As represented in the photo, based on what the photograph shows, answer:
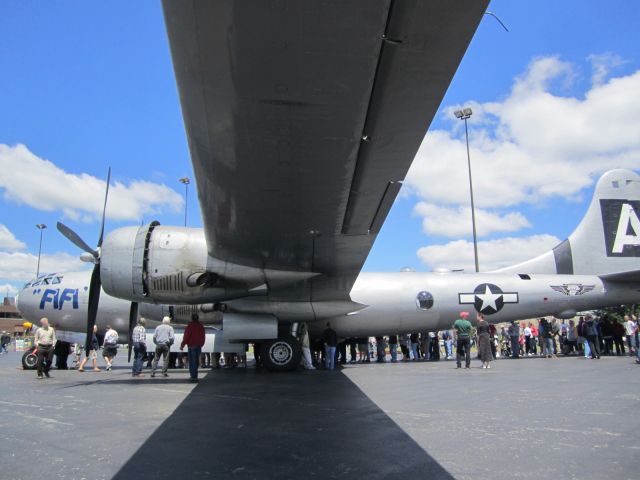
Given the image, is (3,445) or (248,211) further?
(248,211)

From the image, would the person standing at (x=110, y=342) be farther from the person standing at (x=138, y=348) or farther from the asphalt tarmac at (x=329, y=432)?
the asphalt tarmac at (x=329, y=432)

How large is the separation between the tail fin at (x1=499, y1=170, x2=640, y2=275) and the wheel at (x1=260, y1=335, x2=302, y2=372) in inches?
353

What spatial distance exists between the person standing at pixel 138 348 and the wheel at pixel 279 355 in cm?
323

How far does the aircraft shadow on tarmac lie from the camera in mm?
3547

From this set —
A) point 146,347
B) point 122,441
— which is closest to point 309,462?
point 122,441

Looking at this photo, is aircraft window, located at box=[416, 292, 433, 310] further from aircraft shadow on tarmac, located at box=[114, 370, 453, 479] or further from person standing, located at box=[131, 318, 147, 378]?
person standing, located at box=[131, 318, 147, 378]

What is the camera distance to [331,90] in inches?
150

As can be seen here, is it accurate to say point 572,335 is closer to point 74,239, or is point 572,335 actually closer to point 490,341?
point 490,341

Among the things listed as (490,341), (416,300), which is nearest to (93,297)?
(416,300)

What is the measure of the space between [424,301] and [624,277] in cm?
700

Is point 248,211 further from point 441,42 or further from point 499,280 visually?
point 499,280

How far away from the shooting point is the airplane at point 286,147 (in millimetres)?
3150

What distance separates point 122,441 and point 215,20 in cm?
393

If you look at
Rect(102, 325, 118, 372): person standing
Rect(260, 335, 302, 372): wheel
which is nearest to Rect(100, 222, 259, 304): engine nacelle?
Rect(260, 335, 302, 372): wheel
